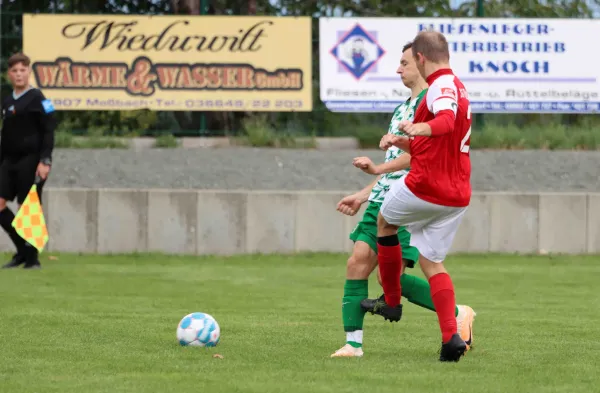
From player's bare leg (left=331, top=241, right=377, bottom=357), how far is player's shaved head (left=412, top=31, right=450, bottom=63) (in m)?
1.20

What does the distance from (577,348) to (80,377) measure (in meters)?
3.08

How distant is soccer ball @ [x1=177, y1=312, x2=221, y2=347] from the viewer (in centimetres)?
770

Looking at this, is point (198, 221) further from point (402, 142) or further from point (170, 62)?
point (402, 142)

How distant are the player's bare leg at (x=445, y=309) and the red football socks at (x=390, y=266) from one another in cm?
19

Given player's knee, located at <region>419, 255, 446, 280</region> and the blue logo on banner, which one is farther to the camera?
the blue logo on banner

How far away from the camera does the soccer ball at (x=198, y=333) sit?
7.70 metres

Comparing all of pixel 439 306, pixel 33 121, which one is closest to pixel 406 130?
pixel 439 306

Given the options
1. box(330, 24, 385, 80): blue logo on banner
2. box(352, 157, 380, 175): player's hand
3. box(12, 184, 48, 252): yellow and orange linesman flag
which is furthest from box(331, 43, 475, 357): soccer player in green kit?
box(330, 24, 385, 80): blue logo on banner

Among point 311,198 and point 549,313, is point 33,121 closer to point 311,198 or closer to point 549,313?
point 311,198

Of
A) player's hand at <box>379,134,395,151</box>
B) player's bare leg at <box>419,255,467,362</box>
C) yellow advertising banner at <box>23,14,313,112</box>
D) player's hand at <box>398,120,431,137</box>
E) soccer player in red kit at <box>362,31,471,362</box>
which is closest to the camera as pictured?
player's hand at <box>398,120,431,137</box>

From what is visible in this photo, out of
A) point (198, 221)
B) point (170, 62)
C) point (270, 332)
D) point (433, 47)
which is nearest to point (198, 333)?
point (270, 332)

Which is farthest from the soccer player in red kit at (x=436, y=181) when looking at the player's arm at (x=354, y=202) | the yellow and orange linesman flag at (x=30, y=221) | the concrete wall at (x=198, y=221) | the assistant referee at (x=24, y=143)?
the concrete wall at (x=198, y=221)

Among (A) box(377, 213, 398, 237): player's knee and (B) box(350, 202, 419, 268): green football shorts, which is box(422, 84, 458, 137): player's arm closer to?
(A) box(377, 213, 398, 237): player's knee

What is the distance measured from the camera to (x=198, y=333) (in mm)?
7699
